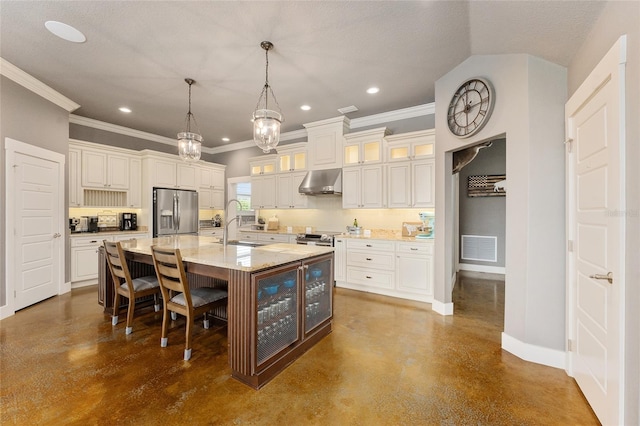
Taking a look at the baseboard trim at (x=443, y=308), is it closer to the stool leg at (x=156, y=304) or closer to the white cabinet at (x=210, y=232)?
the stool leg at (x=156, y=304)

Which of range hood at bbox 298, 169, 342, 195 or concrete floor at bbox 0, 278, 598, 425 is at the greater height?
A: range hood at bbox 298, 169, 342, 195

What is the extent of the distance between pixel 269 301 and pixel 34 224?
388cm

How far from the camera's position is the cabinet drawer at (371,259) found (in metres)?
4.13

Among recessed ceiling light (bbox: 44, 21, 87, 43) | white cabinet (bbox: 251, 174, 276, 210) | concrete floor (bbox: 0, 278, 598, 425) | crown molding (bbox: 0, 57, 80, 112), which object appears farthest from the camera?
white cabinet (bbox: 251, 174, 276, 210)

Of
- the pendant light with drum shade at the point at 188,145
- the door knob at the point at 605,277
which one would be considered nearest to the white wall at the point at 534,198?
the door knob at the point at 605,277

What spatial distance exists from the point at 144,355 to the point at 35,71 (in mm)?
3715

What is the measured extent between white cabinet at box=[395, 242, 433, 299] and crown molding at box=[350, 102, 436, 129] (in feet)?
7.22

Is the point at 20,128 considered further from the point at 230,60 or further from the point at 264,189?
the point at 264,189

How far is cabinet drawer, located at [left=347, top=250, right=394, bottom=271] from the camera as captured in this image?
413cm

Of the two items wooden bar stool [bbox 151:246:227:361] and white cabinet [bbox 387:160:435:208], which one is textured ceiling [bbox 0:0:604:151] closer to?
white cabinet [bbox 387:160:435:208]

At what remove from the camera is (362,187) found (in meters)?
4.70

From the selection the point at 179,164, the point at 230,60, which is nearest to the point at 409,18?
the point at 230,60

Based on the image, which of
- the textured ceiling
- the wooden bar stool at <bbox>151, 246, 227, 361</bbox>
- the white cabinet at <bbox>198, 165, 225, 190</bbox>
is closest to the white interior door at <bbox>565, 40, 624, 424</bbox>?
the textured ceiling

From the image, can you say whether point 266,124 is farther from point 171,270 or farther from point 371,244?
point 371,244
